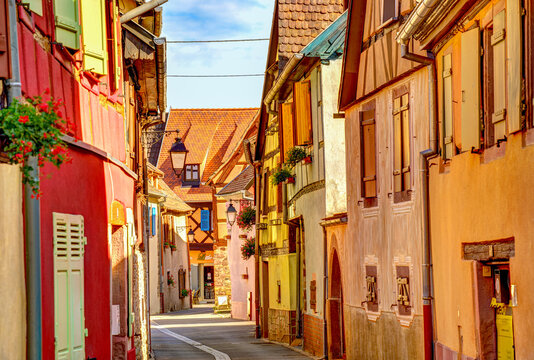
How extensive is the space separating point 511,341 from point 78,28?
6.27 meters

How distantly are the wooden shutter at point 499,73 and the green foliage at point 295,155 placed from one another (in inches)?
528

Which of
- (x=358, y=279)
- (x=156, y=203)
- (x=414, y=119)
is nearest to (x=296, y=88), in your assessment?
(x=358, y=279)

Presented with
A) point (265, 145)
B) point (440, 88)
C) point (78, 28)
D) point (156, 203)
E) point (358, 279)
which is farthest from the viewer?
point (156, 203)

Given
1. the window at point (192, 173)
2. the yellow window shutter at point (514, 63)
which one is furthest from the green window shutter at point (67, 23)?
the window at point (192, 173)

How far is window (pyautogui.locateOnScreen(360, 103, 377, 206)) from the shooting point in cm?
1809

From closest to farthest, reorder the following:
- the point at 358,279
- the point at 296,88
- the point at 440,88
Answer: the point at 440,88, the point at 358,279, the point at 296,88

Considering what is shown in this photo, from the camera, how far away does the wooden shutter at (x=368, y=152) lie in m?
18.1

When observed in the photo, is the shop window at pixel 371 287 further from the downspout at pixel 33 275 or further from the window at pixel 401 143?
the downspout at pixel 33 275

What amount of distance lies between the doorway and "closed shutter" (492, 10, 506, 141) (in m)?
10.8

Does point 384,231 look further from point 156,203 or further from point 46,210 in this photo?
point 156,203

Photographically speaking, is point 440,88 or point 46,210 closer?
point 46,210

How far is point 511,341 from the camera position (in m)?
11.3

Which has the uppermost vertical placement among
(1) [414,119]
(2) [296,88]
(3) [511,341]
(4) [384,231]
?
(2) [296,88]

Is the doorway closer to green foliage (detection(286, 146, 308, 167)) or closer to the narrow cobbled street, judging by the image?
the narrow cobbled street
